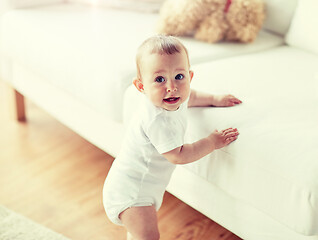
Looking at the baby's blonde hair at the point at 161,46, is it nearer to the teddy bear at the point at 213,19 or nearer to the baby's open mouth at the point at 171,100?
the baby's open mouth at the point at 171,100

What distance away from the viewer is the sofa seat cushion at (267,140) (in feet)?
2.98

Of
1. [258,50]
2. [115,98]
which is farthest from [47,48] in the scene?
[258,50]

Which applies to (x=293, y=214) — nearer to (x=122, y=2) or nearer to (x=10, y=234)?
(x=10, y=234)

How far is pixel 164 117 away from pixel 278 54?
712mm

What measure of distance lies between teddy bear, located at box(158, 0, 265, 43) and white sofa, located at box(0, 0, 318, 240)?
0.04 m

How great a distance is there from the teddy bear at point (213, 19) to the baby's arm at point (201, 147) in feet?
2.22

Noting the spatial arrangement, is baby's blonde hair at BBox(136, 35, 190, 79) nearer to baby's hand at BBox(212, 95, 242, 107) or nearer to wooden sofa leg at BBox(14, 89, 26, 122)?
baby's hand at BBox(212, 95, 242, 107)

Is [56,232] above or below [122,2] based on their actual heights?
below

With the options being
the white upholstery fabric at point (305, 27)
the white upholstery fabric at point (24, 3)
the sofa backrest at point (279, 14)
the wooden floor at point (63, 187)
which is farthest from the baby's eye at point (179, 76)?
the white upholstery fabric at point (24, 3)

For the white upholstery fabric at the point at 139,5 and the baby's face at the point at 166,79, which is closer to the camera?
the baby's face at the point at 166,79

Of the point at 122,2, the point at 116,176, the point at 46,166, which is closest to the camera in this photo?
the point at 116,176

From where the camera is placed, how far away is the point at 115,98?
1329 mm

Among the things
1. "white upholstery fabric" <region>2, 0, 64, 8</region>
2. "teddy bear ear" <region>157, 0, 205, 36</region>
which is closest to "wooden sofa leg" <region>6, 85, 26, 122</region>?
"white upholstery fabric" <region>2, 0, 64, 8</region>

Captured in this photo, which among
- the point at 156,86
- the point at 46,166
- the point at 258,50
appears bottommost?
the point at 46,166
